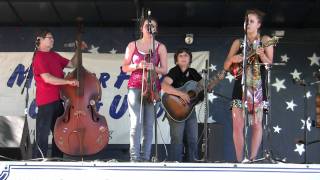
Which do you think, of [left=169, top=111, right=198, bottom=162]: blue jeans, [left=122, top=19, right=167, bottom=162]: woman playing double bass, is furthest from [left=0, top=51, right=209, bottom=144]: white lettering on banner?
[left=122, top=19, right=167, bottom=162]: woman playing double bass

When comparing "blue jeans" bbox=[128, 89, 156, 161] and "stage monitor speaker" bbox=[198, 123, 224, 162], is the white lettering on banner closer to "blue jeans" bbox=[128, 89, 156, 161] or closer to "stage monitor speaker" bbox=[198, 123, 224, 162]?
"stage monitor speaker" bbox=[198, 123, 224, 162]

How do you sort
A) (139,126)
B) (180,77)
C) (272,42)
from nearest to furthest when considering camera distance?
(272,42) → (139,126) → (180,77)

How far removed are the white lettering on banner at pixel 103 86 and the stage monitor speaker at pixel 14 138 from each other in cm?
126

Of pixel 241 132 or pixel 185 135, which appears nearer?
pixel 241 132

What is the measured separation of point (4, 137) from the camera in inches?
247

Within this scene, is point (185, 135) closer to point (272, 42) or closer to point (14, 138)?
point (272, 42)

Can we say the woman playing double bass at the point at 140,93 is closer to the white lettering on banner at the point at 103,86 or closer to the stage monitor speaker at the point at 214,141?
the stage monitor speaker at the point at 214,141

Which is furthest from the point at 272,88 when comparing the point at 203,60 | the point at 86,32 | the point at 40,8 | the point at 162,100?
the point at 40,8

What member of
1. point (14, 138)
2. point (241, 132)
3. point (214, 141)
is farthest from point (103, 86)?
point (241, 132)

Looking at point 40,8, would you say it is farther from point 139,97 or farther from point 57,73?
point 139,97

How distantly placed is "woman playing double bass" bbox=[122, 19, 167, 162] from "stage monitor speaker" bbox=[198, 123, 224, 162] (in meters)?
1.26

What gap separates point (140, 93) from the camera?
573cm

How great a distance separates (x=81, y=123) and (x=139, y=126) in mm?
830

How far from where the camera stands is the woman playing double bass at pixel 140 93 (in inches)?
222
